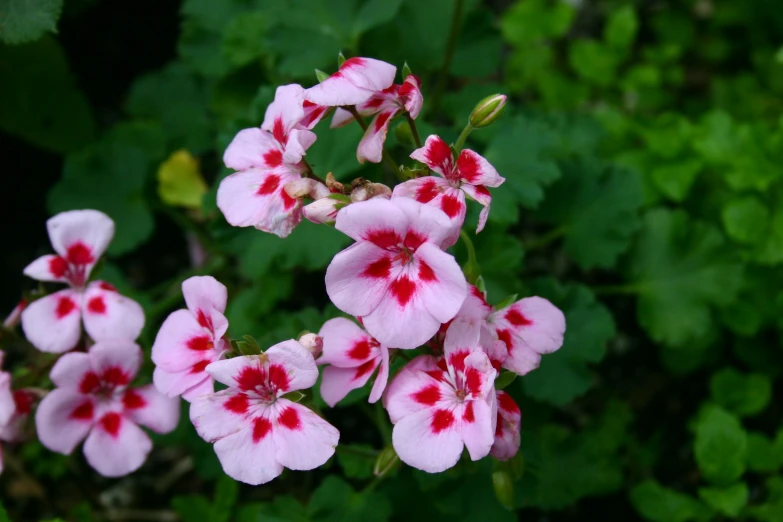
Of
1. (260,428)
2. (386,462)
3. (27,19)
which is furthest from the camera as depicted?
(27,19)

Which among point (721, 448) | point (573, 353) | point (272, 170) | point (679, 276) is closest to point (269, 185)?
point (272, 170)

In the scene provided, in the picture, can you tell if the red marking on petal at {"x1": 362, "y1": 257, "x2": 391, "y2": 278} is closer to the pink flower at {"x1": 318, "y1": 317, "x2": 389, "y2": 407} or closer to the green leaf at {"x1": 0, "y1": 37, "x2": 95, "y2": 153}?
the pink flower at {"x1": 318, "y1": 317, "x2": 389, "y2": 407}

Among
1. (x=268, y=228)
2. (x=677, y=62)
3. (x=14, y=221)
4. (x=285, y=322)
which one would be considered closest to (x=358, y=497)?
(x=285, y=322)

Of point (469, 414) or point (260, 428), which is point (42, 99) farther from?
point (469, 414)

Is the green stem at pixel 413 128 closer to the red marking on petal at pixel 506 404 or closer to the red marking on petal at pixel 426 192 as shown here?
the red marking on petal at pixel 426 192

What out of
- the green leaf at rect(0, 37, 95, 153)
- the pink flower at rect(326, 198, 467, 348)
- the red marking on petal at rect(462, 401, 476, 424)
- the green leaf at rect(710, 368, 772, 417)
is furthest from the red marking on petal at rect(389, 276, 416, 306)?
the green leaf at rect(0, 37, 95, 153)
